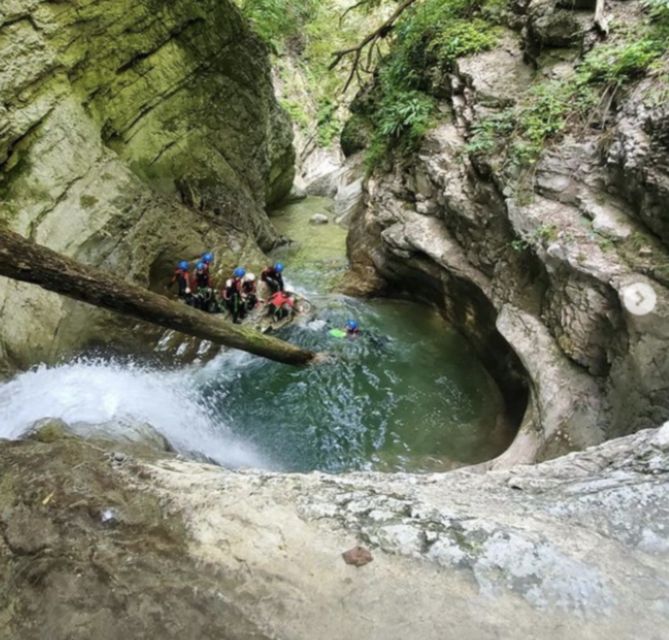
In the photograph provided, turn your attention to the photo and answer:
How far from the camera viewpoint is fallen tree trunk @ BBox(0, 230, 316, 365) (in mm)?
5012

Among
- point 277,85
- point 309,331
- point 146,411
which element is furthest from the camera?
point 277,85

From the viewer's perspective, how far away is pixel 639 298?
531 cm

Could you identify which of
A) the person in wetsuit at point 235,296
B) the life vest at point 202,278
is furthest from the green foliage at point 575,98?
the life vest at point 202,278

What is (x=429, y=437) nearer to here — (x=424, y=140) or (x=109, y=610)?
(x=109, y=610)

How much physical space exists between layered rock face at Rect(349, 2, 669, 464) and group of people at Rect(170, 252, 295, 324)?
9.95ft

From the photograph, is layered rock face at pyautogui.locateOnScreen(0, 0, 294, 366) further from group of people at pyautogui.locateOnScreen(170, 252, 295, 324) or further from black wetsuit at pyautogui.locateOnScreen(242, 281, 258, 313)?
black wetsuit at pyautogui.locateOnScreen(242, 281, 258, 313)

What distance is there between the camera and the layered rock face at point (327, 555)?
255 centimetres

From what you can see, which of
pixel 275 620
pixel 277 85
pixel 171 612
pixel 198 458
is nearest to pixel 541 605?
pixel 275 620

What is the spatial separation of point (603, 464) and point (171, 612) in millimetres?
3455

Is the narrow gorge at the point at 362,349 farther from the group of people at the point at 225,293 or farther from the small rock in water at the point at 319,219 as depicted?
the small rock in water at the point at 319,219

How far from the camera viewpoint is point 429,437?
26.0 ft

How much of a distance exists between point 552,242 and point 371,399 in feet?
13.9

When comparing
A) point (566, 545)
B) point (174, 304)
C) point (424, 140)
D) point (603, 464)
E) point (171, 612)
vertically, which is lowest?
point (171, 612)

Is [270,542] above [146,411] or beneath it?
above
